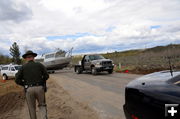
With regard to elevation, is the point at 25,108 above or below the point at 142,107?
below

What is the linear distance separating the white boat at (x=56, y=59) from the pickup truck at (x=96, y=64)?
652 centimetres

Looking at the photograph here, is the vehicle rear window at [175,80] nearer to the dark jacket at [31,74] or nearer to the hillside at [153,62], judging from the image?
the dark jacket at [31,74]

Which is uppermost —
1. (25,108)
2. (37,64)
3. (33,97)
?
(37,64)

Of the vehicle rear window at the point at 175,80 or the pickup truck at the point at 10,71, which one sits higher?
the vehicle rear window at the point at 175,80

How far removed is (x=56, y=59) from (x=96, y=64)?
10.1 meters

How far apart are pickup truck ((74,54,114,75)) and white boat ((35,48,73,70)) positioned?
652cm

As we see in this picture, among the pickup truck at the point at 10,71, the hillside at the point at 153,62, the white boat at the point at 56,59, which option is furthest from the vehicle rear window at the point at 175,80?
the white boat at the point at 56,59

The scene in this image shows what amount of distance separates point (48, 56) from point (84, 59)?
879cm

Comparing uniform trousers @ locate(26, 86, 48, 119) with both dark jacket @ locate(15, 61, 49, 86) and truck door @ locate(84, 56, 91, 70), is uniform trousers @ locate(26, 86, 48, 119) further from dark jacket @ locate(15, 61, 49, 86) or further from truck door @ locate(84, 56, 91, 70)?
truck door @ locate(84, 56, 91, 70)

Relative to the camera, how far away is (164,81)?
2736 millimetres

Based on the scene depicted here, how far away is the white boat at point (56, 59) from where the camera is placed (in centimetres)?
2773

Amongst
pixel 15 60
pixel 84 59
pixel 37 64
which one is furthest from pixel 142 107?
pixel 15 60

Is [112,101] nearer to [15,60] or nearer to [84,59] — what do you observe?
[84,59]

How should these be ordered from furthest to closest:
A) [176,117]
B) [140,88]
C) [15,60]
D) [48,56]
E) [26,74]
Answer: [15,60], [48,56], [26,74], [140,88], [176,117]
